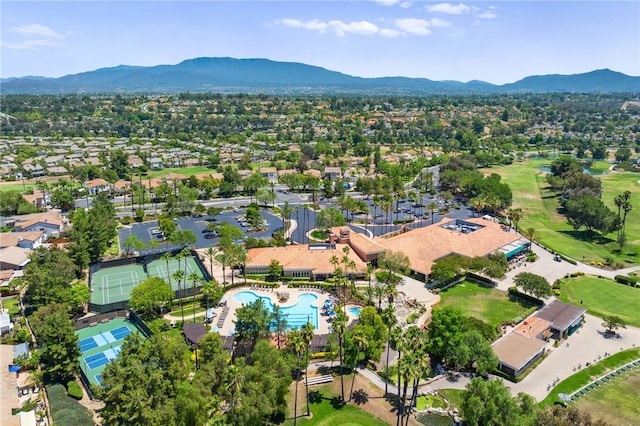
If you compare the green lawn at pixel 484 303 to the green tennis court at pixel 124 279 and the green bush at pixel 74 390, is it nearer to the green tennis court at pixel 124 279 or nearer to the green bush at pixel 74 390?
the green tennis court at pixel 124 279

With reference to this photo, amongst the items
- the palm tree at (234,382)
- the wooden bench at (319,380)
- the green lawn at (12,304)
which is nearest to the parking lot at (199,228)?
the green lawn at (12,304)

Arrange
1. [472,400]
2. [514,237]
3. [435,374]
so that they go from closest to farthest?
1. [472,400]
2. [435,374]
3. [514,237]

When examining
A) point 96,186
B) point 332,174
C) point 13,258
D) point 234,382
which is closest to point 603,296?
point 234,382

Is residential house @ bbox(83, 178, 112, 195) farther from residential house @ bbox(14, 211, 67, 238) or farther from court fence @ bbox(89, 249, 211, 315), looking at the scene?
court fence @ bbox(89, 249, 211, 315)

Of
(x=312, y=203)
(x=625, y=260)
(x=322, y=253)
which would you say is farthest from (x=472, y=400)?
(x=312, y=203)

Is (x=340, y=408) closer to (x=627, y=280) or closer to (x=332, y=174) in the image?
(x=627, y=280)

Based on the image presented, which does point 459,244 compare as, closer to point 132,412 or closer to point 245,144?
point 132,412

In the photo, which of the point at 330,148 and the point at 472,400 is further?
the point at 330,148
